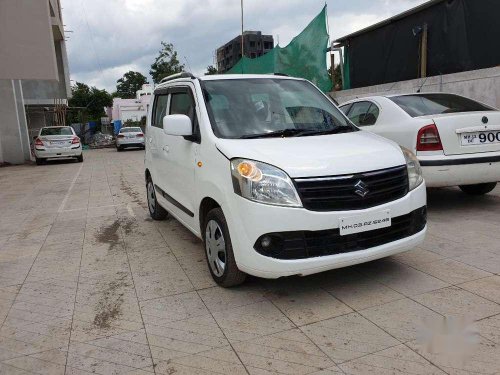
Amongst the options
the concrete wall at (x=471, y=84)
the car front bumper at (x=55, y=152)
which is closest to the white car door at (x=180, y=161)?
the concrete wall at (x=471, y=84)

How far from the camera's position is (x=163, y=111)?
5.40 m

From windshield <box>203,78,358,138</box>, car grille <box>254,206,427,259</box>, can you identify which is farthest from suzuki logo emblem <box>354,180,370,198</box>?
windshield <box>203,78,358,138</box>

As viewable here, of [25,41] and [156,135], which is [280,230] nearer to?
[156,135]

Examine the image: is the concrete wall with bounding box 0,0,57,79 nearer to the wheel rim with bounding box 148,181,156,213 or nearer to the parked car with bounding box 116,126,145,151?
the parked car with bounding box 116,126,145,151

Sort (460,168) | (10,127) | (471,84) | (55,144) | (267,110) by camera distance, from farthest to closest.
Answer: (10,127), (55,144), (471,84), (460,168), (267,110)

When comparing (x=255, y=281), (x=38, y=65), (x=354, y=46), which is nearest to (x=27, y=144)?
(x=38, y=65)

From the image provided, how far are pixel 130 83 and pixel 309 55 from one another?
83325mm

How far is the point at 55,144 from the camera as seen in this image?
16.9m

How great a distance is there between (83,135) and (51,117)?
500 cm

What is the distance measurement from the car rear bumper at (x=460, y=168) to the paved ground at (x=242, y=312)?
0.49 m

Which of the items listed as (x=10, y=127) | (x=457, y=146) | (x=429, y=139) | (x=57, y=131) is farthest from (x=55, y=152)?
(x=457, y=146)

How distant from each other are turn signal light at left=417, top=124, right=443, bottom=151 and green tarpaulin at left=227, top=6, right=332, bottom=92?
284 inches

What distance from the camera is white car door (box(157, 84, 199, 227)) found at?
4.18m

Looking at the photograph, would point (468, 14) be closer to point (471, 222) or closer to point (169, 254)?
point (471, 222)
